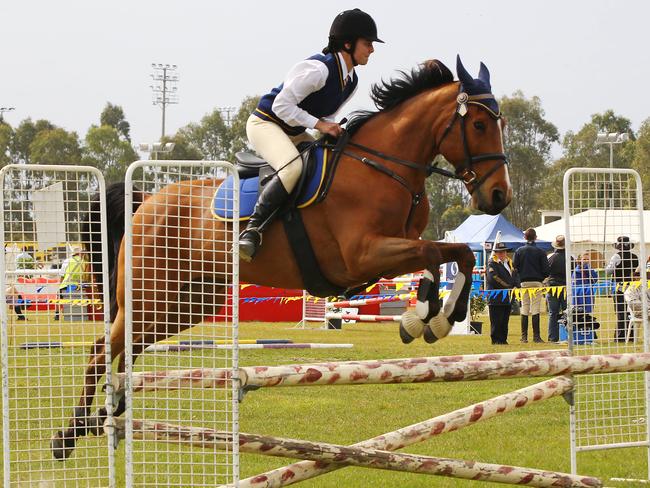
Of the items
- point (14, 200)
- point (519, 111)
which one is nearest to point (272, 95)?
point (14, 200)

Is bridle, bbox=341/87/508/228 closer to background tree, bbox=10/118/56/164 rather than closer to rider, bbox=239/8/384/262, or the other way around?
rider, bbox=239/8/384/262

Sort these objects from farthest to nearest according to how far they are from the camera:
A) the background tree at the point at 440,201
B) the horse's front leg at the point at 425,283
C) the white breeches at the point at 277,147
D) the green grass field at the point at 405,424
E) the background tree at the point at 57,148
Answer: the background tree at the point at 57,148 < the background tree at the point at 440,201 < the green grass field at the point at 405,424 < the white breeches at the point at 277,147 < the horse's front leg at the point at 425,283

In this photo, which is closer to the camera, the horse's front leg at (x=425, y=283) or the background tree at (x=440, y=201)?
the horse's front leg at (x=425, y=283)

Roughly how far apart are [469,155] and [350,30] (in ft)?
3.22

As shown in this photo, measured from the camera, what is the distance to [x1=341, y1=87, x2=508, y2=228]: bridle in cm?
552

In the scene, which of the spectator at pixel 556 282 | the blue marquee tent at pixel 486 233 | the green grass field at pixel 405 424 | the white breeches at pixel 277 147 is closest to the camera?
the white breeches at pixel 277 147

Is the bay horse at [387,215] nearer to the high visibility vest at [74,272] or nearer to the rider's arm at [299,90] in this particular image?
the rider's arm at [299,90]

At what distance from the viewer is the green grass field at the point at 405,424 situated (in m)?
5.81

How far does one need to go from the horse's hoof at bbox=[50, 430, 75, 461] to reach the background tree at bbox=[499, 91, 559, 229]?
64573 mm

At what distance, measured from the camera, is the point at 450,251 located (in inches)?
212

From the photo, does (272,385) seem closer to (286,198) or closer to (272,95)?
(286,198)

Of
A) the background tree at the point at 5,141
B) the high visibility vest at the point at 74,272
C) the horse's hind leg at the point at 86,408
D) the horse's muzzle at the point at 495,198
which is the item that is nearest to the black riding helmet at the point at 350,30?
the horse's muzzle at the point at 495,198

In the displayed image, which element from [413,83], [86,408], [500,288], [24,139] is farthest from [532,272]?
[24,139]

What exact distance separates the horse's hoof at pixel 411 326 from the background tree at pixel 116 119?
274 ft
